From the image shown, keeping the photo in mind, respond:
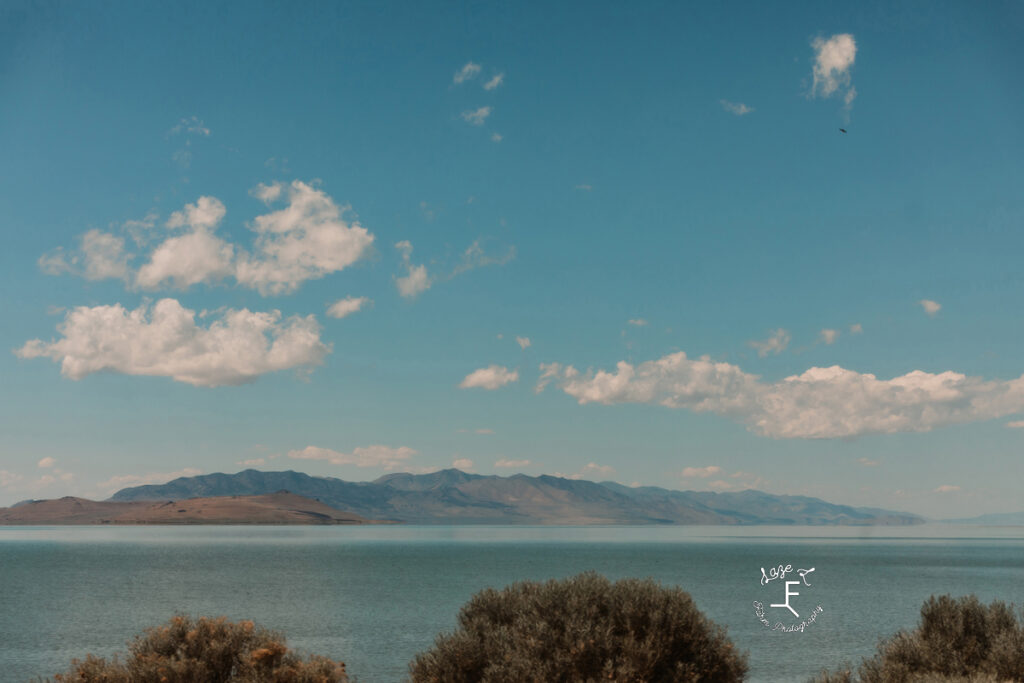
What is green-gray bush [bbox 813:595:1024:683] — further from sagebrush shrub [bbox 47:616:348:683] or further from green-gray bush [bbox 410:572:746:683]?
sagebrush shrub [bbox 47:616:348:683]

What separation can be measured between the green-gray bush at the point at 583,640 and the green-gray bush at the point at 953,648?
9.93 ft

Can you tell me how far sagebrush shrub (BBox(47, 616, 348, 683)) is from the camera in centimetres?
1691

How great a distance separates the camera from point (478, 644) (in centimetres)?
1812

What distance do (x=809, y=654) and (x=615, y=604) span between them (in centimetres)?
4377

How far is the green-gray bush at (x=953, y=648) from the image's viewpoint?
16.9 metres

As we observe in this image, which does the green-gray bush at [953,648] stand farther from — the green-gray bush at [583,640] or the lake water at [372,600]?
the lake water at [372,600]

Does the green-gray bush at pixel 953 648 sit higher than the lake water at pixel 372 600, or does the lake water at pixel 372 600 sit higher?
A: the green-gray bush at pixel 953 648

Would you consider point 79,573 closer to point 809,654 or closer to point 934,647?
point 809,654

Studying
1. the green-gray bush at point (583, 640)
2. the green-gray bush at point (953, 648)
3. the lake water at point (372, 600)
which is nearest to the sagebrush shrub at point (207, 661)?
the green-gray bush at point (583, 640)

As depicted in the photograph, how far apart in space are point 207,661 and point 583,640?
Result: 8510 millimetres

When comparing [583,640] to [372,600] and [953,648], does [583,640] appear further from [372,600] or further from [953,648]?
[372,600]

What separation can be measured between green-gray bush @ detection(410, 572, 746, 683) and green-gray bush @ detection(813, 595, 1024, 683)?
3027 mm

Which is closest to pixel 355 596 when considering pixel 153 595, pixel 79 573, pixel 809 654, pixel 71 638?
pixel 153 595

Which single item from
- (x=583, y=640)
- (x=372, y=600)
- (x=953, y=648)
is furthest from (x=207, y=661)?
(x=372, y=600)
